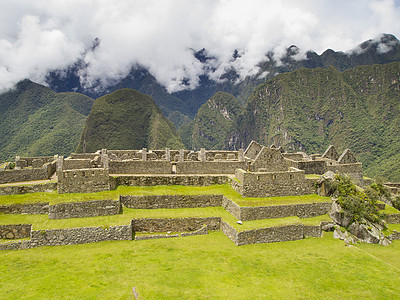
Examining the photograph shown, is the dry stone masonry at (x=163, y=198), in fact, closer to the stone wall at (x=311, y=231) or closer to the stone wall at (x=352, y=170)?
the stone wall at (x=311, y=231)

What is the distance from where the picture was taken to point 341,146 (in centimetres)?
16538

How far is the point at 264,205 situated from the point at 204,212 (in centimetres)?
331

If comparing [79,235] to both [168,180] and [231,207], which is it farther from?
[231,207]

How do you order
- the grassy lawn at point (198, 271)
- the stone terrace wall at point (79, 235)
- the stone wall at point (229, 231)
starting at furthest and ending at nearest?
the stone wall at point (229, 231), the stone terrace wall at point (79, 235), the grassy lawn at point (198, 271)

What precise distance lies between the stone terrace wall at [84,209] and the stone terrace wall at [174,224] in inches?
57.2

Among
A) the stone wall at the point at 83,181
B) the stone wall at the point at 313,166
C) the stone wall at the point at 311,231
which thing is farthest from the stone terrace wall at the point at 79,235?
the stone wall at the point at 313,166

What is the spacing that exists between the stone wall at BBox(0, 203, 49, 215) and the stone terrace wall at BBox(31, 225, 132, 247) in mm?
2172

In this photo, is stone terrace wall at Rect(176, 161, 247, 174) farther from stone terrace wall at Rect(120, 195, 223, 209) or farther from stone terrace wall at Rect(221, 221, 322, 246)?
stone terrace wall at Rect(221, 221, 322, 246)

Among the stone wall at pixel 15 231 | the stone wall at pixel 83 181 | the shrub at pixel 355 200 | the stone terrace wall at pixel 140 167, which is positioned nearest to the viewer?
the stone wall at pixel 15 231

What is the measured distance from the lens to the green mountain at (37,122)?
4222 inches

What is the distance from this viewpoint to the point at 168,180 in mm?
18766

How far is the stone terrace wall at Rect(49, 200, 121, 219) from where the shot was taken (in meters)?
15.0

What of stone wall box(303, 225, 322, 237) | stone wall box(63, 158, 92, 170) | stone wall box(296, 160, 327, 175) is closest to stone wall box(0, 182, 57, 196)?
stone wall box(63, 158, 92, 170)

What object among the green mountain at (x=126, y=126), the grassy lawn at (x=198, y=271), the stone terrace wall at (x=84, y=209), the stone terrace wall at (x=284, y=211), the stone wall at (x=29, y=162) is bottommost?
the grassy lawn at (x=198, y=271)
